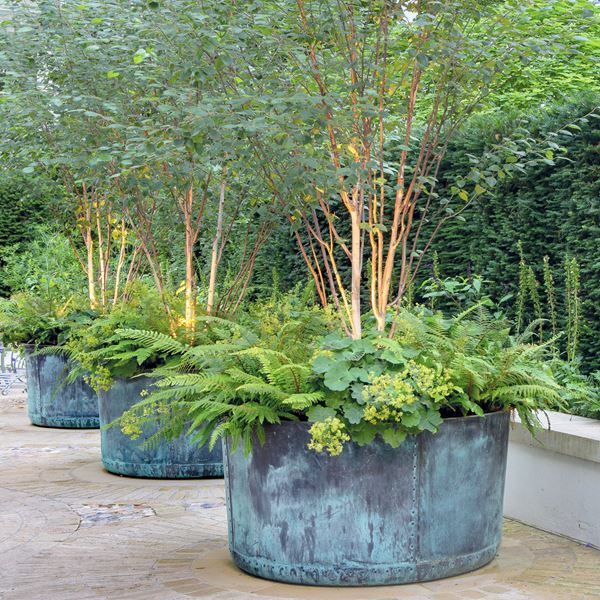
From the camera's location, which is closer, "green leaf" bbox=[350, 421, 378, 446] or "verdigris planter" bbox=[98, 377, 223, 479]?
"green leaf" bbox=[350, 421, 378, 446]

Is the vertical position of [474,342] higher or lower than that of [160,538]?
higher

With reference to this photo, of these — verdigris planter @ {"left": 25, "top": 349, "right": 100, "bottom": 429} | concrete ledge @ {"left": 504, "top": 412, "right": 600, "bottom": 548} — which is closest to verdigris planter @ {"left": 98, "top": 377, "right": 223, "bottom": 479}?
concrete ledge @ {"left": 504, "top": 412, "right": 600, "bottom": 548}

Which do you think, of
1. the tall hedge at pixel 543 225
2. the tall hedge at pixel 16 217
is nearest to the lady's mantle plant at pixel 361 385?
the tall hedge at pixel 543 225

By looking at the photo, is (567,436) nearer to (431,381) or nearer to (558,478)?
(558,478)

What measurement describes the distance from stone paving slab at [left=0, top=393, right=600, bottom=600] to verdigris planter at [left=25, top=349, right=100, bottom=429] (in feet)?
8.73

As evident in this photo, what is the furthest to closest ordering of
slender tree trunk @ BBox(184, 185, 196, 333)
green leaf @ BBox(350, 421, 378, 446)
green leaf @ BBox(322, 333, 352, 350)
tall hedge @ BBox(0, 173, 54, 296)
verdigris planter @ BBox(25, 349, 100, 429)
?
tall hedge @ BBox(0, 173, 54, 296) < verdigris planter @ BBox(25, 349, 100, 429) < slender tree trunk @ BBox(184, 185, 196, 333) < green leaf @ BBox(322, 333, 352, 350) < green leaf @ BBox(350, 421, 378, 446)

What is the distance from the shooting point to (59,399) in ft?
35.1

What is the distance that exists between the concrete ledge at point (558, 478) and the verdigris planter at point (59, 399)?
5771 mm

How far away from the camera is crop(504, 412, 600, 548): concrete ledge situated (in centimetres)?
533

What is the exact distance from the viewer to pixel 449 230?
27.8 ft

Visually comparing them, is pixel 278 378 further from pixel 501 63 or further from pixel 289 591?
pixel 501 63

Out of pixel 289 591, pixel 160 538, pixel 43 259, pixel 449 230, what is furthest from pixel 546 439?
pixel 43 259

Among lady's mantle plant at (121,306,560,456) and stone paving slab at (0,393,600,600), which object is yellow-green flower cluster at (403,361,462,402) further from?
stone paving slab at (0,393,600,600)

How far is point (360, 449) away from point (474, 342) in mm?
A: 1004
